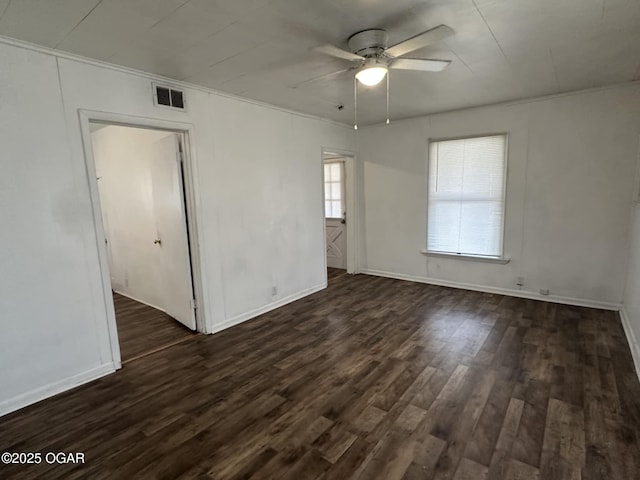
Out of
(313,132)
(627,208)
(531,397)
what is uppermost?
(313,132)

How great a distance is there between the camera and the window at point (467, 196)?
14.8ft

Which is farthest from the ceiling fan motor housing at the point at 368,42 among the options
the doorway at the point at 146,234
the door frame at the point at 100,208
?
Answer: the doorway at the point at 146,234

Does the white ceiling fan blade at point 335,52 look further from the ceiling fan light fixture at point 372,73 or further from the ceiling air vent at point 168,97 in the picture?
the ceiling air vent at point 168,97

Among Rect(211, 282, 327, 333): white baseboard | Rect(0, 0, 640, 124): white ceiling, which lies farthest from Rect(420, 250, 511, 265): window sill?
Rect(0, 0, 640, 124): white ceiling

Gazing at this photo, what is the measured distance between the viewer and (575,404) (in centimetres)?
225

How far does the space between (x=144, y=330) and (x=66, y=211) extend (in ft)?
5.85

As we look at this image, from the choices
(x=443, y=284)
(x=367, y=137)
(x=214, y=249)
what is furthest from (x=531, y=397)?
(x=367, y=137)

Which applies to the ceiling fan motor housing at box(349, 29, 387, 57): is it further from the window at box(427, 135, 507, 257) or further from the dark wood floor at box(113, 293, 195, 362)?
the dark wood floor at box(113, 293, 195, 362)

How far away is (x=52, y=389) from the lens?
2.53 metres

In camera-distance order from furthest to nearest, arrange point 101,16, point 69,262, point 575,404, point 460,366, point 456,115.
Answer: point 456,115, point 460,366, point 69,262, point 575,404, point 101,16

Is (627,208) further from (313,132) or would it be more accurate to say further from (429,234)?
(313,132)

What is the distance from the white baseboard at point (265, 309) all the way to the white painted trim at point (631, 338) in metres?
3.56

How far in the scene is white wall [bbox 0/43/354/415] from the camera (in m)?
2.30

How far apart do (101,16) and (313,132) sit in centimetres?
311
